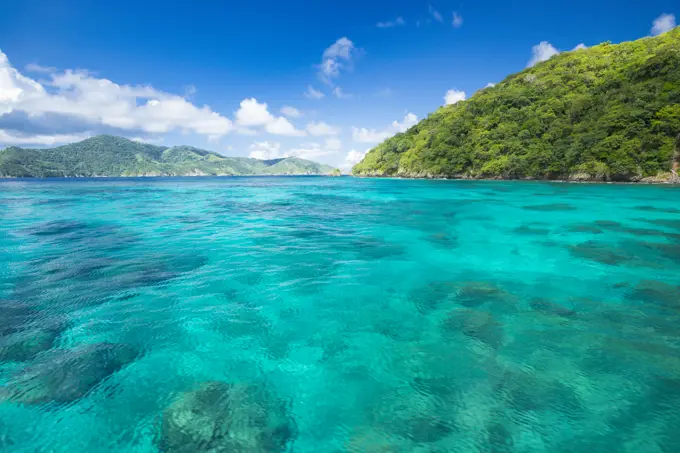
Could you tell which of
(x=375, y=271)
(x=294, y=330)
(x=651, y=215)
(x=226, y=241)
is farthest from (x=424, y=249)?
(x=651, y=215)

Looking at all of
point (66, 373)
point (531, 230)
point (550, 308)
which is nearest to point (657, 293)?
point (550, 308)

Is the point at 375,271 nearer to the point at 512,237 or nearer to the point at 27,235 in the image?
the point at 512,237

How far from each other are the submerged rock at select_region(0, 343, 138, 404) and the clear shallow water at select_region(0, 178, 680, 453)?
0.12ft

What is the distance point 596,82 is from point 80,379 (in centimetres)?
12258

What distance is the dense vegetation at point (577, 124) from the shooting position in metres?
61.1

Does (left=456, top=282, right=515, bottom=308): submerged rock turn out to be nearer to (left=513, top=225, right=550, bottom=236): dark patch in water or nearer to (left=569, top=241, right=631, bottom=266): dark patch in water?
(left=569, top=241, right=631, bottom=266): dark patch in water

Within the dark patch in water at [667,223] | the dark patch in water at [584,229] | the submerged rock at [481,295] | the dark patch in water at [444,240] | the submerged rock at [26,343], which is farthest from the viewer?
the dark patch in water at [667,223]

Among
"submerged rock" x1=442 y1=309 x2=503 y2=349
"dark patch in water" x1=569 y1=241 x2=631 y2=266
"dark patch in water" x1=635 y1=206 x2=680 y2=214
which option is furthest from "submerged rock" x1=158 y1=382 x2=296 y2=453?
"dark patch in water" x1=635 y1=206 x2=680 y2=214

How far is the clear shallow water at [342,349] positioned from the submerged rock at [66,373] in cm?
4

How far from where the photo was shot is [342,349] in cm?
729

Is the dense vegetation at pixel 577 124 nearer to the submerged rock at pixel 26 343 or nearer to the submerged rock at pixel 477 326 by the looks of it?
the submerged rock at pixel 477 326

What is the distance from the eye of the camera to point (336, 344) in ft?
24.7

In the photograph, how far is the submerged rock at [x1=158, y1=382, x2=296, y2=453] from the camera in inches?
176

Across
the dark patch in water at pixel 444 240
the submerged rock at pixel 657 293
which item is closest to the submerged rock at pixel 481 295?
the submerged rock at pixel 657 293
